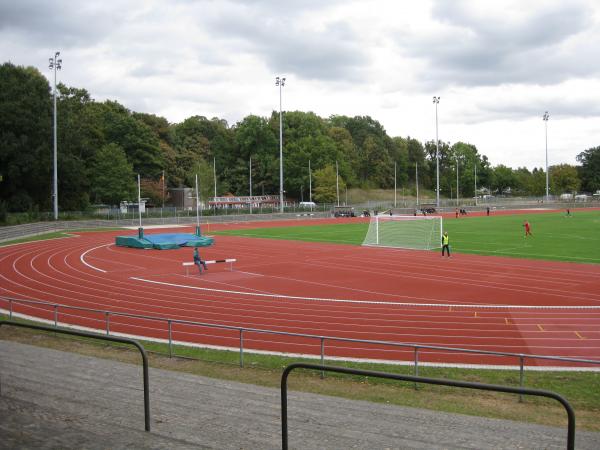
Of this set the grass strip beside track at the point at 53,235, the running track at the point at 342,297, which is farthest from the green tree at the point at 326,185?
the running track at the point at 342,297

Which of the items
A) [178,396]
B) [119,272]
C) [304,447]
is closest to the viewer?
[304,447]

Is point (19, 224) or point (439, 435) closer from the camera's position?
point (439, 435)

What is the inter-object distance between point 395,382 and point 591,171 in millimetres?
153086

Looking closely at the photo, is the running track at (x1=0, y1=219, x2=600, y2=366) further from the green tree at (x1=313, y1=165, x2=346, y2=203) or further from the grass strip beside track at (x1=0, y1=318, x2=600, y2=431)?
the green tree at (x1=313, y1=165, x2=346, y2=203)

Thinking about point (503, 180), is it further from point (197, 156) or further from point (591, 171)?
point (197, 156)

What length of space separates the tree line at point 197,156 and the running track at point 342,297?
2906 centimetres

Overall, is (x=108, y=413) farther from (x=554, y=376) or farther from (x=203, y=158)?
(x=203, y=158)

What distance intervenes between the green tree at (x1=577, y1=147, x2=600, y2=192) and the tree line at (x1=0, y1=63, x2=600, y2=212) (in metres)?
0.25

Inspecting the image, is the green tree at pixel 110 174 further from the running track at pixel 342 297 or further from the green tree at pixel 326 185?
the running track at pixel 342 297

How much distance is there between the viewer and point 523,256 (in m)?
32.5

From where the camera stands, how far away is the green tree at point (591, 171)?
143750 millimetres

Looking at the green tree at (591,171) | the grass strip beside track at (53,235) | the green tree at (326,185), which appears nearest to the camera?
the grass strip beside track at (53,235)

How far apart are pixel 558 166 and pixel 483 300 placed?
136292mm

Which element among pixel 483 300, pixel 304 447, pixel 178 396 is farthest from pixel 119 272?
pixel 304 447
